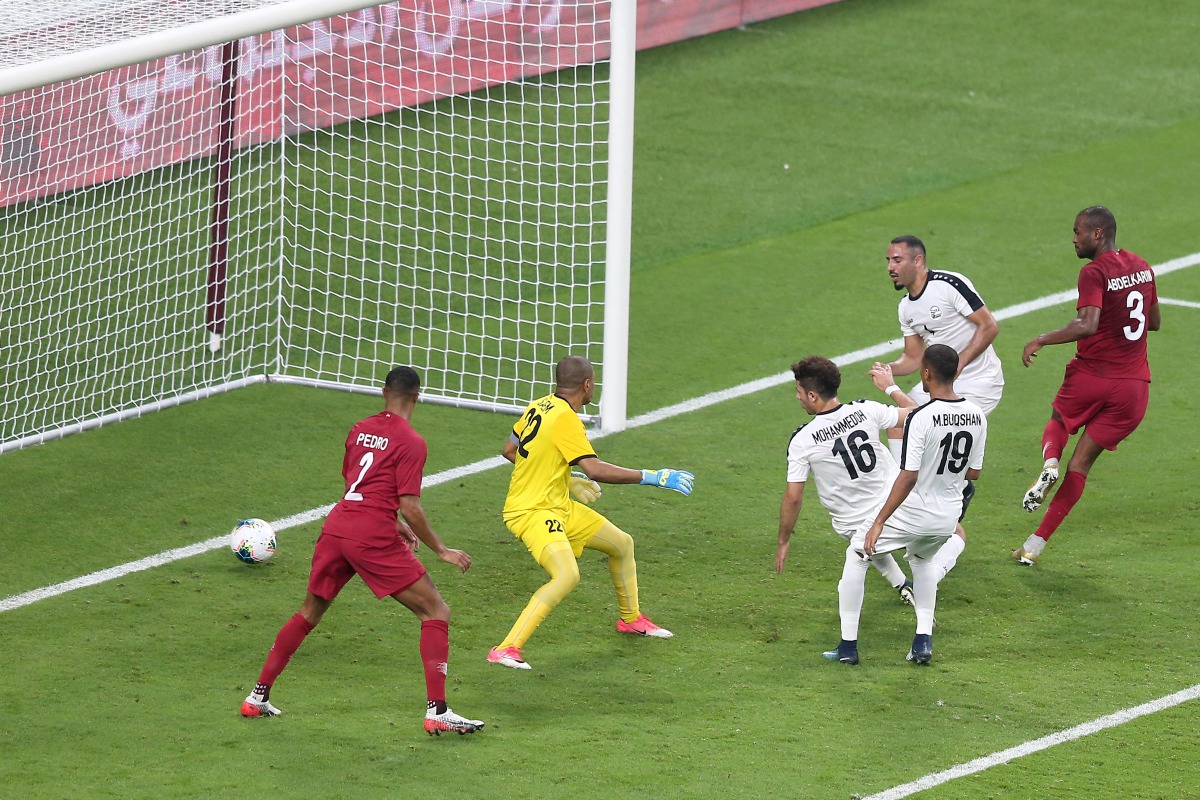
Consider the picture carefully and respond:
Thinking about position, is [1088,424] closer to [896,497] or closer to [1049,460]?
[1049,460]

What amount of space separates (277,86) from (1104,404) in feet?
23.8

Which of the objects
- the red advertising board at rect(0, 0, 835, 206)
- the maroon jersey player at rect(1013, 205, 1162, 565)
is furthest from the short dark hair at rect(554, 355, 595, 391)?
the red advertising board at rect(0, 0, 835, 206)

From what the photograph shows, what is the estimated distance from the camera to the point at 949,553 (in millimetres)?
9211

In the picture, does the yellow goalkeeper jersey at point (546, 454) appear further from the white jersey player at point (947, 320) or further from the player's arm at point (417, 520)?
the white jersey player at point (947, 320)

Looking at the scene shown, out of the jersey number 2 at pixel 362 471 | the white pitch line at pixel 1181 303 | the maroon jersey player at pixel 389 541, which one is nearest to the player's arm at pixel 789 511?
the maroon jersey player at pixel 389 541

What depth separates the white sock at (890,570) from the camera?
918 cm

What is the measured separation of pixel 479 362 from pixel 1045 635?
5416mm

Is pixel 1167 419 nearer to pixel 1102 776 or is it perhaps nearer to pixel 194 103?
pixel 1102 776

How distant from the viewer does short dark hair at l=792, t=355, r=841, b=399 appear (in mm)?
8414

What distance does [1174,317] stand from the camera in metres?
13.9

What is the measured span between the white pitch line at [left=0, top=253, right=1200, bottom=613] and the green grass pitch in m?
0.10

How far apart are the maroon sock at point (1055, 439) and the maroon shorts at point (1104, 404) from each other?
0.08 m

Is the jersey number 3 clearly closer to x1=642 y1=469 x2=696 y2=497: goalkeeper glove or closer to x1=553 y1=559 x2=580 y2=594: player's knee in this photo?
x1=642 y1=469 x2=696 y2=497: goalkeeper glove

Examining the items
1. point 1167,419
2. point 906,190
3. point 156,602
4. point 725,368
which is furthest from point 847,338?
point 156,602
